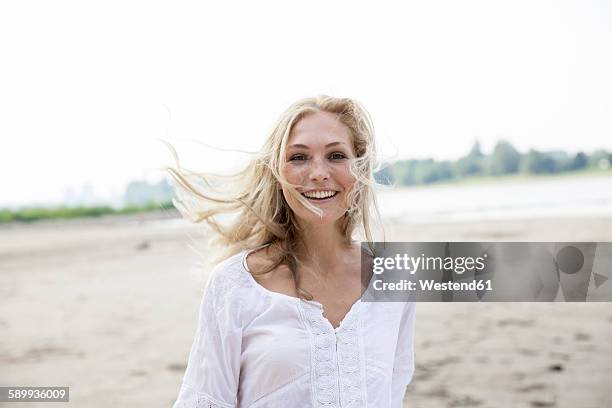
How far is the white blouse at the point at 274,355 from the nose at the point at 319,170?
39cm

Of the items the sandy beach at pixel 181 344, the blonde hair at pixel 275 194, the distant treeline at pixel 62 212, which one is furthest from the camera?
the distant treeline at pixel 62 212

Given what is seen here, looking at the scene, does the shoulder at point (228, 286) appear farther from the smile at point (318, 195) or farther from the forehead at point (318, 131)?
the forehead at point (318, 131)

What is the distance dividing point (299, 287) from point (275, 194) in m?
0.42

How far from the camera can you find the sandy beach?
4.62 m

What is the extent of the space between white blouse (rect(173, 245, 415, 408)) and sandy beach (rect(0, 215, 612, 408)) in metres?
0.62

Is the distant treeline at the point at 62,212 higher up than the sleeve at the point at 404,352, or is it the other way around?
the sleeve at the point at 404,352

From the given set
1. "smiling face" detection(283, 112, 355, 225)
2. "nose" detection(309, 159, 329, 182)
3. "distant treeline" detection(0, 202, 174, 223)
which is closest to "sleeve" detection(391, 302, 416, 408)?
"smiling face" detection(283, 112, 355, 225)

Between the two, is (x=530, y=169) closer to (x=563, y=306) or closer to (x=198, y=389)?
(x=563, y=306)

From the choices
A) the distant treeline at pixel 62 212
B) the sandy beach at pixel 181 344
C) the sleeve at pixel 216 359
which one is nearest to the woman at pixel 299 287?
the sleeve at pixel 216 359

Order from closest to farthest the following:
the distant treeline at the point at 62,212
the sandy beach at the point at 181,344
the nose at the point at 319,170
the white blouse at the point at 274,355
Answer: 1. the white blouse at the point at 274,355
2. the nose at the point at 319,170
3. the sandy beach at the point at 181,344
4. the distant treeline at the point at 62,212

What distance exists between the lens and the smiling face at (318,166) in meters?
2.23

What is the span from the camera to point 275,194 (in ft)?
8.02

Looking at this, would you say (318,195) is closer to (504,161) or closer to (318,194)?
(318,194)

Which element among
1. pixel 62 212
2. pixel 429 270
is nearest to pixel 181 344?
pixel 429 270
